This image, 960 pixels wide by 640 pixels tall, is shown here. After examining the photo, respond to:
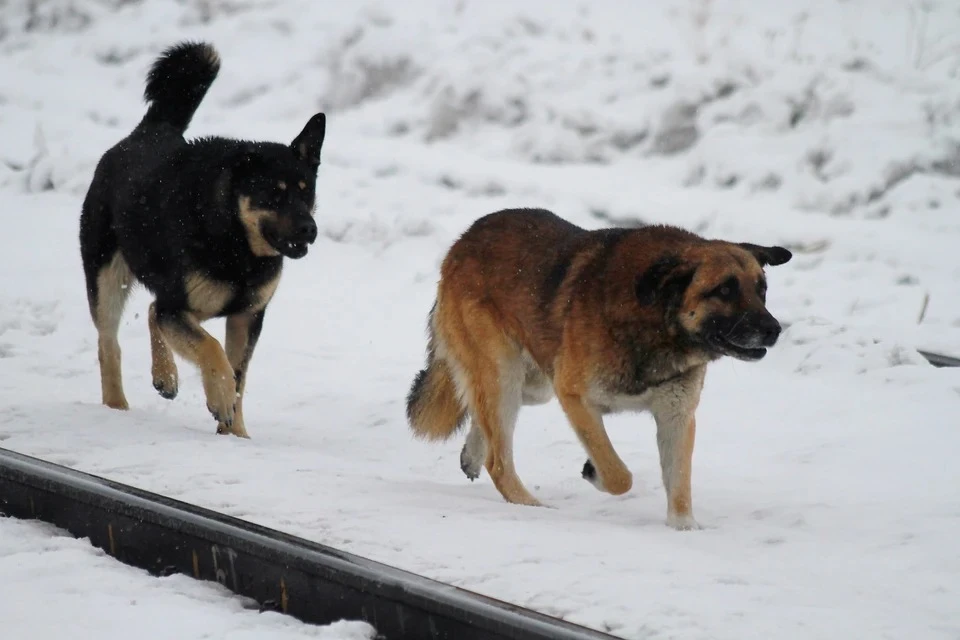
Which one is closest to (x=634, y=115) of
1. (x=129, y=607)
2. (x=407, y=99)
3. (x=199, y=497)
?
(x=407, y=99)

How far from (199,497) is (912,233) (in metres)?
9.04

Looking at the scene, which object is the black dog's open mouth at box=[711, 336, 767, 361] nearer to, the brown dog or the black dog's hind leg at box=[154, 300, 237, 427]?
the brown dog

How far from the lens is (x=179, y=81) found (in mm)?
8477

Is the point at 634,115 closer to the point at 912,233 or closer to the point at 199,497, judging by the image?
the point at 912,233

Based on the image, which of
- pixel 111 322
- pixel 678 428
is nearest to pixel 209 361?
pixel 111 322

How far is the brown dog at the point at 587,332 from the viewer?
559 centimetres

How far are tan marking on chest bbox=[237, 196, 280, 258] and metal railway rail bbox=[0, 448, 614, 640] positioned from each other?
2.38 m

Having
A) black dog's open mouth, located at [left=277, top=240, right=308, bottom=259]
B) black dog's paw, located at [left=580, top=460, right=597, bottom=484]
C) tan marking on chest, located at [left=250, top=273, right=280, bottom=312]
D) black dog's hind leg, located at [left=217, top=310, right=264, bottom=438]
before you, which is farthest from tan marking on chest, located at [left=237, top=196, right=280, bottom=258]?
black dog's paw, located at [left=580, top=460, right=597, bottom=484]

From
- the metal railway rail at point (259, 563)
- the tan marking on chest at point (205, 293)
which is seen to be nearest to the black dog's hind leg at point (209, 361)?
the tan marking on chest at point (205, 293)

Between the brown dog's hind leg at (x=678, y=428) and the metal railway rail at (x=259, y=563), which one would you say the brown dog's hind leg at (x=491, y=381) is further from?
the metal railway rail at (x=259, y=563)

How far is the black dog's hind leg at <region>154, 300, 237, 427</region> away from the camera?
7.16 metres

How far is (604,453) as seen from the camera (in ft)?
19.1

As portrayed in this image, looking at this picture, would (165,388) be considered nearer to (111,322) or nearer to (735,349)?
(111,322)

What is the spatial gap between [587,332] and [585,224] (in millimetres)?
6810
